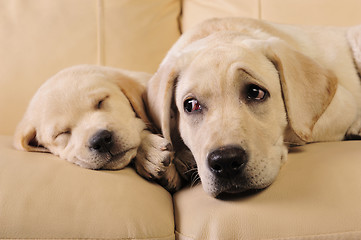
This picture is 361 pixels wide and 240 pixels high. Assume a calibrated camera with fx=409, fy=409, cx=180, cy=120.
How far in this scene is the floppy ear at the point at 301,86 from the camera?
71.2 inches

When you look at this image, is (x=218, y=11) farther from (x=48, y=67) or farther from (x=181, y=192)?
(x=181, y=192)

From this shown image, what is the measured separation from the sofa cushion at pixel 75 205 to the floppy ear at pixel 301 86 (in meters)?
0.68

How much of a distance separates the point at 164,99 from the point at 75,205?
2.39ft

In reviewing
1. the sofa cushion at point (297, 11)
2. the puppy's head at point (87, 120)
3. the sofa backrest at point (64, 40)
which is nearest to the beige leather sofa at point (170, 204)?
the puppy's head at point (87, 120)

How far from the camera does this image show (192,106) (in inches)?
73.1

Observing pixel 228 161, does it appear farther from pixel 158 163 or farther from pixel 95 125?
pixel 95 125

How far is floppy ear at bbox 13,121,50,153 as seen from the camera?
2066 millimetres

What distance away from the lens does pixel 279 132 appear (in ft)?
5.87

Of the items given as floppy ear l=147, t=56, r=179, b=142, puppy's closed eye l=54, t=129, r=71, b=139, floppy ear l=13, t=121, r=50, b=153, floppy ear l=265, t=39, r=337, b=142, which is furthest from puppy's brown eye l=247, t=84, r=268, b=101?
floppy ear l=13, t=121, r=50, b=153

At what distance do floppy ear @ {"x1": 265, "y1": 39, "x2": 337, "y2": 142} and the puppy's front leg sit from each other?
0.57 metres

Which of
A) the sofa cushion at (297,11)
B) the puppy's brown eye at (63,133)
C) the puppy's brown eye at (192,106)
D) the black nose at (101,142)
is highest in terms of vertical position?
the sofa cushion at (297,11)

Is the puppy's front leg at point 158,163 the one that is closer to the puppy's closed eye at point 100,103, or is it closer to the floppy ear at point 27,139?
the puppy's closed eye at point 100,103

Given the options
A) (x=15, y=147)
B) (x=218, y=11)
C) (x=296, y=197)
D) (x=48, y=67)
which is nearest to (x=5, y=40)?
(x=48, y=67)

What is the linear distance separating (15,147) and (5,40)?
4.00 ft
